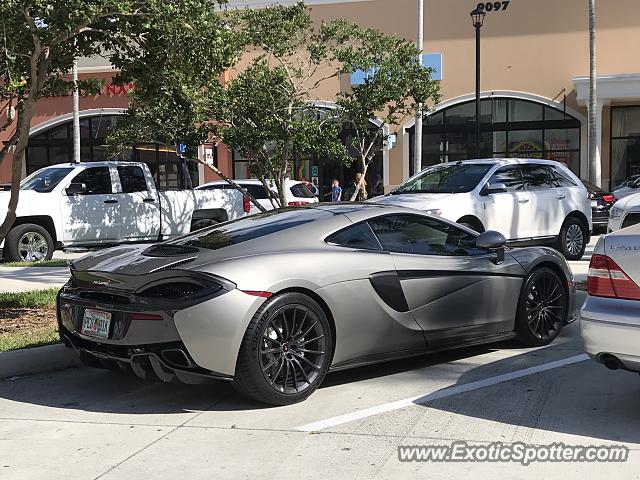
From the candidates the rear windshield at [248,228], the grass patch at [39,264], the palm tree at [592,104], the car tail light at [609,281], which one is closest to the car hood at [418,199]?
the rear windshield at [248,228]

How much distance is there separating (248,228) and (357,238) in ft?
2.85

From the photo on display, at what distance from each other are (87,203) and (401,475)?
38.9 ft

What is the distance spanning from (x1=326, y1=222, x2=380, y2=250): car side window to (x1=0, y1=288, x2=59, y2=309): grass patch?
4.63m

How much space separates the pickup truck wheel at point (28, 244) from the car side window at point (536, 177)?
8831 mm

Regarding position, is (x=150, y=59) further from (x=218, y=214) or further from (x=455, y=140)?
(x=455, y=140)

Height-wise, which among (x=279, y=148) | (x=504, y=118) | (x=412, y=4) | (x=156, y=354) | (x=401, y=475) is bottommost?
(x=401, y=475)

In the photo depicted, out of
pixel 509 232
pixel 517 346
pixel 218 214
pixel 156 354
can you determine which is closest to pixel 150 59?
pixel 156 354

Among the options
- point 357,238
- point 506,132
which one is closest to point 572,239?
point 357,238

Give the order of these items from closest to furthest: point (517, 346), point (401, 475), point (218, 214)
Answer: point (401, 475) → point (517, 346) → point (218, 214)

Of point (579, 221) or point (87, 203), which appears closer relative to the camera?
point (579, 221)

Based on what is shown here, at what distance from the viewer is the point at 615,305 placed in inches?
188

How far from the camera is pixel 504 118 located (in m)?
28.5

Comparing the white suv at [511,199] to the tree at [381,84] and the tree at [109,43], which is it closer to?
the tree at [381,84]

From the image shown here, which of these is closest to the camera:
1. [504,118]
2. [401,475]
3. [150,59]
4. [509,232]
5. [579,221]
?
[401,475]
